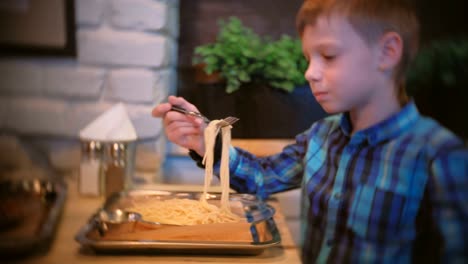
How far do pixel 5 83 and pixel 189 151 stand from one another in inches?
10.5

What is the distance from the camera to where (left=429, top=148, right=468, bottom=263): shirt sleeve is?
0.36 meters

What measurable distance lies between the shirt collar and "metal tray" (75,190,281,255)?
0.20 m

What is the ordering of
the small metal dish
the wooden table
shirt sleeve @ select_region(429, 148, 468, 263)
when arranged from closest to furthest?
shirt sleeve @ select_region(429, 148, 468, 263), the wooden table, the small metal dish

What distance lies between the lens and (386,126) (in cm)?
46

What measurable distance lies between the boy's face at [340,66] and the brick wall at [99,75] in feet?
0.63

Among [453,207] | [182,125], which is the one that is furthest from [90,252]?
[453,207]

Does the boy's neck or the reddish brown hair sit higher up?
the reddish brown hair

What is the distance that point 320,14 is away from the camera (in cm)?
44

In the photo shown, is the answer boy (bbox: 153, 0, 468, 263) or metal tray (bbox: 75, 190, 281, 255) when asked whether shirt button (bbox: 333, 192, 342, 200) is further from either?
metal tray (bbox: 75, 190, 281, 255)

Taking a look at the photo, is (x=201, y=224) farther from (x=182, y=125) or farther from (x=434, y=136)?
(x=434, y=136)

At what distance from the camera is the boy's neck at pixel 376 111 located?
0.44 m

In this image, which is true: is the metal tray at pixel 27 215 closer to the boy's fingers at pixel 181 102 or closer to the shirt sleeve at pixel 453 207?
the boy's fingers at pixel 181 102

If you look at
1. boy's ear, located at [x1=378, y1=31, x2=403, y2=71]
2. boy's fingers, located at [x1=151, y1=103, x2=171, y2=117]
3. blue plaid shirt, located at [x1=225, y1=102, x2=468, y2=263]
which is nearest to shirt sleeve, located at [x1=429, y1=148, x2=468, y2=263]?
blue plaid shirt, located at [x1=225, y1=102, x2=468, y2=263]

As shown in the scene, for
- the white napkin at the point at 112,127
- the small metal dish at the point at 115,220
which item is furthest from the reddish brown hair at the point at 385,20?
the small metal dish at the point at 115,220
